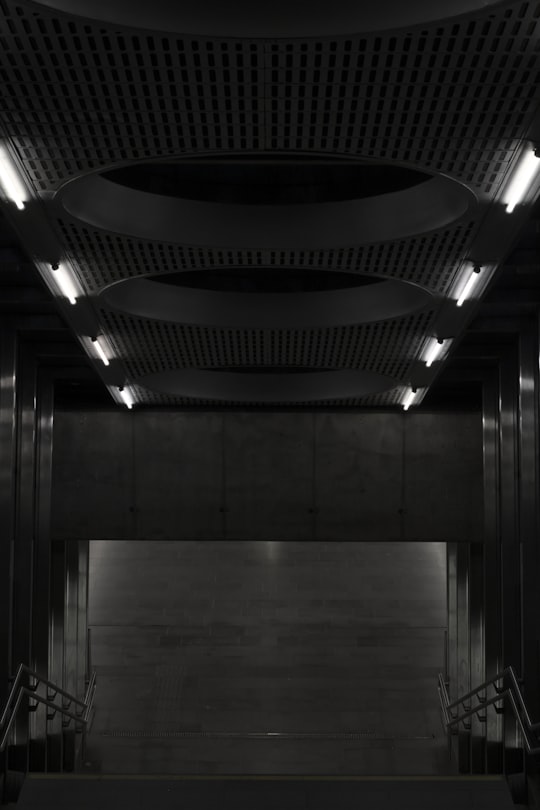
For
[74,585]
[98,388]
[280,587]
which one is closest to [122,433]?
[98,388]

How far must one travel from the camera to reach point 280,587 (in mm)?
23344

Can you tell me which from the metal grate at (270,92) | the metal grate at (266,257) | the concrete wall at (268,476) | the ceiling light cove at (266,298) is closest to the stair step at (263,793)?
the ceiling light cove at (266,298)

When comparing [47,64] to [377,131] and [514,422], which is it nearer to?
[377,131]

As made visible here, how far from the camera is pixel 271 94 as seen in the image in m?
5.16

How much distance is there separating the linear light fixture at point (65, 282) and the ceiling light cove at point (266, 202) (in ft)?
2.24

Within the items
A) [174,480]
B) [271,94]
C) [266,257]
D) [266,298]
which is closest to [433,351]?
[266,298]

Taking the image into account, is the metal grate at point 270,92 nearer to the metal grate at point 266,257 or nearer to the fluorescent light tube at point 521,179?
the fluorescent light tube at point 521,179

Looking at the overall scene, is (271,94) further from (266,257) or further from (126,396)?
(126,396)

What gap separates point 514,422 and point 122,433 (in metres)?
5.54

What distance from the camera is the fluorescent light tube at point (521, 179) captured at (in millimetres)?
5841

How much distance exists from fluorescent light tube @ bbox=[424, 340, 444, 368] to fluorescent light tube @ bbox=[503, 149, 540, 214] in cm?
382

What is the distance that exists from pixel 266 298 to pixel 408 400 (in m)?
5.03

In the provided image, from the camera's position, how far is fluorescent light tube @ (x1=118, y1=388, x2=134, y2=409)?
45.5 ft

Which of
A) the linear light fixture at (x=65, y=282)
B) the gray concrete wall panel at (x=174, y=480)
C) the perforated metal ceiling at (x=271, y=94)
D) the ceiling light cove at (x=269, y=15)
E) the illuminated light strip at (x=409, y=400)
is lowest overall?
the gray concrete wall panel at (x=174, y=480)
